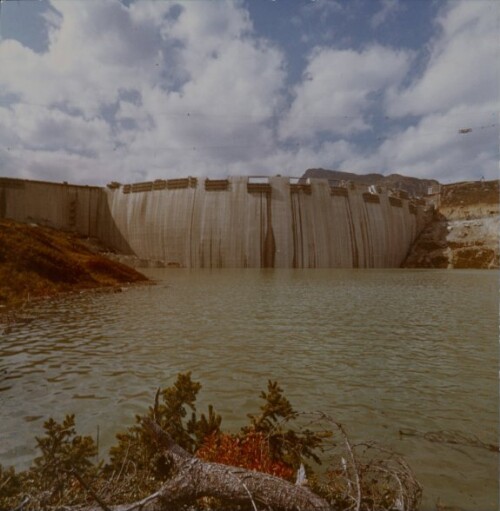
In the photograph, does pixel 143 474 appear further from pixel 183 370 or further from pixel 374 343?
pixel 374 343

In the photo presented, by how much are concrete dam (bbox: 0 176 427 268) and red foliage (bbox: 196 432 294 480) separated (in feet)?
145

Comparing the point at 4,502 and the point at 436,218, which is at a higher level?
the point at 436,218

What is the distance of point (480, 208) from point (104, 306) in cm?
6554

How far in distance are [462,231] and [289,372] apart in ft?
193

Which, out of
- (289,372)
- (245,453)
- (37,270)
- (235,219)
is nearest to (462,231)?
(235,219)

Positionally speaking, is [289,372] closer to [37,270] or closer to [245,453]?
[245,453]

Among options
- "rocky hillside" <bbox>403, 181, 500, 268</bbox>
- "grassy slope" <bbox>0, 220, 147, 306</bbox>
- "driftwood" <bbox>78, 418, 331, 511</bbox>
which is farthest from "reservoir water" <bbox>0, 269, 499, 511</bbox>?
"rocky hillside" <bbox>403, 181, 500, 268</bbox>

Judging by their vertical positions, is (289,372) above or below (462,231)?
below

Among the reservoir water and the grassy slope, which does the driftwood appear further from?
the grassy slope

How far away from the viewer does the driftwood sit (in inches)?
90.2

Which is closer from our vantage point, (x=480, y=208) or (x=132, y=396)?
(x=132, y=396)

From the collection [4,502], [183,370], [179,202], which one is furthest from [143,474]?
[179,202]

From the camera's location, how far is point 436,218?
209ft

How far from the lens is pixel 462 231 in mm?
56625
